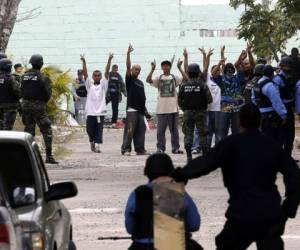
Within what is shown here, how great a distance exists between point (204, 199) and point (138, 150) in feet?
27.7

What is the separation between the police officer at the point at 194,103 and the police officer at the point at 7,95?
2.83 m

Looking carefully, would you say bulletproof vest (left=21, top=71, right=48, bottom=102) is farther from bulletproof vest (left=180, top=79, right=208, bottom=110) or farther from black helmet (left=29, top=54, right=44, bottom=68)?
bulletproof vest (left=180, top=79, right=208, bottom=110)

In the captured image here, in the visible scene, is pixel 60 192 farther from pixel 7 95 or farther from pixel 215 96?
pixel 215 96

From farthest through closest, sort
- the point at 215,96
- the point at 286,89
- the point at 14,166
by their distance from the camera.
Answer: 1. the point at 215,96
2. the point at 286,89
3. the point at 14,166

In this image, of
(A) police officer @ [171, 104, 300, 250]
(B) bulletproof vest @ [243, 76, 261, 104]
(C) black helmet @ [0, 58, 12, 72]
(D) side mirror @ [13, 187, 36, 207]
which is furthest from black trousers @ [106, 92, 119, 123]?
(D) side mirror @ [13, 187, 36, 207]

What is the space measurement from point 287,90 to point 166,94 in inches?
194

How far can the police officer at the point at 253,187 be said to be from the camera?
8492 millimetres

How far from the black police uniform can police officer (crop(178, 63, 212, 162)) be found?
38.3 feet

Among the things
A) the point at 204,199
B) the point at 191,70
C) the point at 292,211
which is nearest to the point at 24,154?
the point at 292,211

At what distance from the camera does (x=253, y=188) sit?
855 cm

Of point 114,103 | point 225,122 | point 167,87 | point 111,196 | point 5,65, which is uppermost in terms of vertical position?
point 5,65

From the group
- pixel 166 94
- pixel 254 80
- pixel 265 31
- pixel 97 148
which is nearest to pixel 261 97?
pixel 254 80

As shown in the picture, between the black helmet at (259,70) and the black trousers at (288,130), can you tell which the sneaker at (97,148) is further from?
the black trousers at (288,130)

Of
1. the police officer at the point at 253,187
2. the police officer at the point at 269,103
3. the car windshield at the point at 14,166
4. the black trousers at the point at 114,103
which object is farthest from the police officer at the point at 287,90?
the black trousers at the point at 114,103
